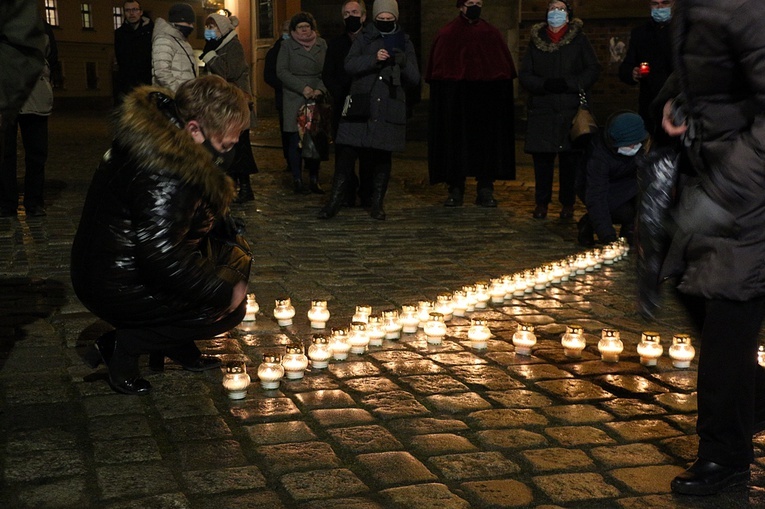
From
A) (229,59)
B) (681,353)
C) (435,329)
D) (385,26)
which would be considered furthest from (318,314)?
(229,59)

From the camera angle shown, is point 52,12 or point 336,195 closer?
point 336,195

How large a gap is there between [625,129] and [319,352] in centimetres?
451

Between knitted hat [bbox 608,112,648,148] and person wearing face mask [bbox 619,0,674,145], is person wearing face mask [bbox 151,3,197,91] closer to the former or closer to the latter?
knitted hat [bbox 608,112,648,148]

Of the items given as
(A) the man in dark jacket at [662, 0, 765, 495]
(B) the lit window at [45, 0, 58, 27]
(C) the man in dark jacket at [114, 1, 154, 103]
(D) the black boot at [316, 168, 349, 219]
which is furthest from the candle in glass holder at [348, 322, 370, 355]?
(B) the lit window at [45, 0, 58, 27]

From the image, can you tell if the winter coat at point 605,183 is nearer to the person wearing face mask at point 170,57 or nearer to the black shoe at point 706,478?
the person wearing face mask at point 170,57

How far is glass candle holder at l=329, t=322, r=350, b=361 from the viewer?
5469mm

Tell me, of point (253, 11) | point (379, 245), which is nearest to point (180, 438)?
point (379, 245)

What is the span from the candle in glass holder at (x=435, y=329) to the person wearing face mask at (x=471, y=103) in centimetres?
584

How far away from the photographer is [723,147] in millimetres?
3434

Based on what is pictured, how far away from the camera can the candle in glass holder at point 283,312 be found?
629cm

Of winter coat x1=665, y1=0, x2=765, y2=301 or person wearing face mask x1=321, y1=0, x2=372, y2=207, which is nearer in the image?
winter coat x1=665, y1=0, x2=765, y2=301

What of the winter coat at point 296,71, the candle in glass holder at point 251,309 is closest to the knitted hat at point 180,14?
the winter coat at point 296,71

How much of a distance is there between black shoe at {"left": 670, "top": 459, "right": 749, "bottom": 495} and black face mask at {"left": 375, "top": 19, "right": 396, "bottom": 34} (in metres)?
7.34

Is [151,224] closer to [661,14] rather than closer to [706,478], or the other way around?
[706,478]
